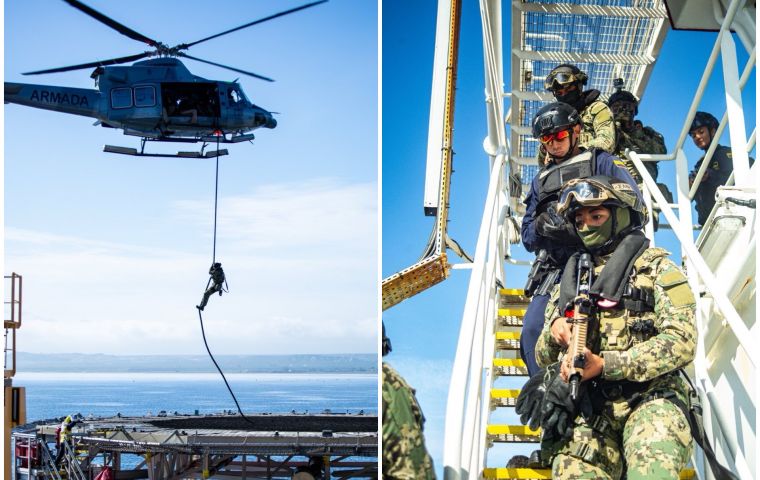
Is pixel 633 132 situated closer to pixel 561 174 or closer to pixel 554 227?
pixel 561 174

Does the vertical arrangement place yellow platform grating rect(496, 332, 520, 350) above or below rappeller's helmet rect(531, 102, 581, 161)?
below

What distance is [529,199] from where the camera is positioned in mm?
5020

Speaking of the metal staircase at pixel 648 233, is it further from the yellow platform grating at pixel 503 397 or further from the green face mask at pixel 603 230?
the green face mask at pixel 603 230

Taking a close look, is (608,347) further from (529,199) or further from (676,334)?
(529,199)

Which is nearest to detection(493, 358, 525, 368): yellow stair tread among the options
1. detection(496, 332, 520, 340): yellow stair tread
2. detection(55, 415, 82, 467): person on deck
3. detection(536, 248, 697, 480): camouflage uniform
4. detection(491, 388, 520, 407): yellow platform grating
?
detection(491, 388, 520, 407): yellow platform grating

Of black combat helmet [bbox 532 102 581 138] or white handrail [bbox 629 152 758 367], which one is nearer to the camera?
white handrail [bbox 629 152 758 367]

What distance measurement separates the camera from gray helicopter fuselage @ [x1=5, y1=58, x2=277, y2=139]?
1998 centimetres

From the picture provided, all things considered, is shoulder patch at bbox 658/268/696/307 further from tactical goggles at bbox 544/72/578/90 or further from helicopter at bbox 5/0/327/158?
helicopter at bbox 5/0/327/158

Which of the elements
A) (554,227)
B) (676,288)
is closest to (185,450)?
(554,227)

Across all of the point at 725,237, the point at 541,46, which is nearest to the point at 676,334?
the point at 725,237

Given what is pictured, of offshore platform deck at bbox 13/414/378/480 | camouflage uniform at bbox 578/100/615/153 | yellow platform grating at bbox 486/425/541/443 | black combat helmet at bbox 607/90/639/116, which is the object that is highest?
black combat helmet at bbox 607/90/639/116

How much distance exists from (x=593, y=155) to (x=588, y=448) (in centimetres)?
169

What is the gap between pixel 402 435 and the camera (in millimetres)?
2779

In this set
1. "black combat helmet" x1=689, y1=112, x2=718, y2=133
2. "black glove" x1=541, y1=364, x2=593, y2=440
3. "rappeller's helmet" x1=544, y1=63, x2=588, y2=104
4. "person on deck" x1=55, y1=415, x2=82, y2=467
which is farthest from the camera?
"person on deck" x1=55, y1=415, x2=82, y2=467
